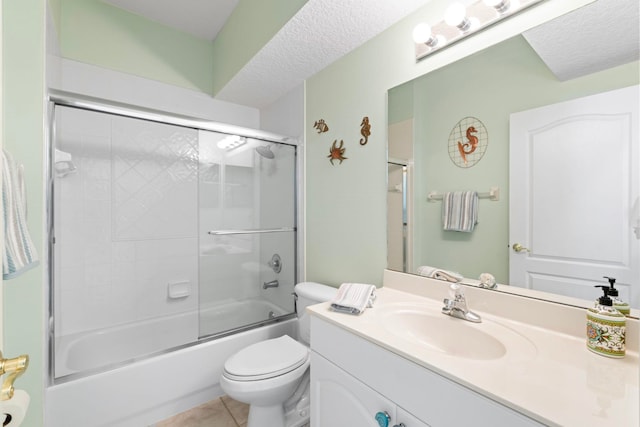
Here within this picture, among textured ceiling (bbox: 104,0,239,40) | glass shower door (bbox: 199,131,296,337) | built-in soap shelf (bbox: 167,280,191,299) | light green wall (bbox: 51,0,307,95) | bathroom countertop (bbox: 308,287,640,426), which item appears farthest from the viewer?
built-in soap shelf (bbox: 167,280,191,299)

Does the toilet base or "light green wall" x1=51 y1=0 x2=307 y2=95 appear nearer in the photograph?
the toilet base

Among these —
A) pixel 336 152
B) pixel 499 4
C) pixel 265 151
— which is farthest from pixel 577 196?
pixel 265 151

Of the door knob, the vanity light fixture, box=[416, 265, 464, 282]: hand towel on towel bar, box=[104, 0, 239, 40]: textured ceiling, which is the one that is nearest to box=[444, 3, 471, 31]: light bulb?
the vanity light fixture

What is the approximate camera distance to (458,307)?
105 cm

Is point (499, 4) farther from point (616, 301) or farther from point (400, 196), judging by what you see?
point (616, 301)

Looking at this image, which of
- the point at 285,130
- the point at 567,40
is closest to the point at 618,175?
the point at 567,40

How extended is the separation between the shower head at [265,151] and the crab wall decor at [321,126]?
436 mm

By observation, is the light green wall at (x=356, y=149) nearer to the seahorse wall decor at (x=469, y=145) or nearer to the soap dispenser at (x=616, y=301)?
the seahorse wall decor at (x=469, y=145)

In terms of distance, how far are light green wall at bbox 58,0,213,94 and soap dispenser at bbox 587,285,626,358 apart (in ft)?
8.78

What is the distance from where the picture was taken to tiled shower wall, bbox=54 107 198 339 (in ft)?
5.95

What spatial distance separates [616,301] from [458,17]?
1.11m

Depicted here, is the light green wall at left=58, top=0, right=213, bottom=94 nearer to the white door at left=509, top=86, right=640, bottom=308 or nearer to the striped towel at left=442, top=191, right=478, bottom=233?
the striped towel at left=442, top=191, right=478, bottom=233

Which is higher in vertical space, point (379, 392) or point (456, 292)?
point (456, 292)

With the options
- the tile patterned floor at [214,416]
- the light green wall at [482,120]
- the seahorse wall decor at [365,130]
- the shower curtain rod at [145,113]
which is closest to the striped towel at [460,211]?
the light green wall at [482,120]
